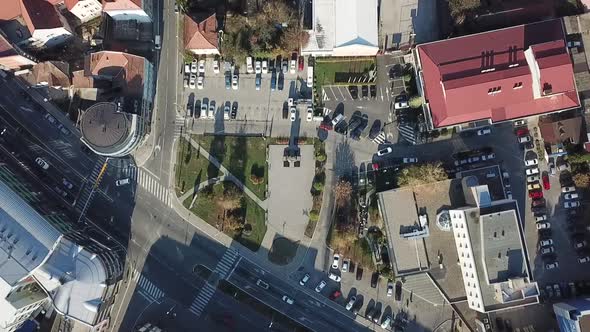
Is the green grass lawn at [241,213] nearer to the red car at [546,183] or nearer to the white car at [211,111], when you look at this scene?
the white car at [211,111]

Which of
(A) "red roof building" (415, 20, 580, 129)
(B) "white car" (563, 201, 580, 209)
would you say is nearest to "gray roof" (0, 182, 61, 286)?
(A) "red roof building" (415, 20, 580, 129)

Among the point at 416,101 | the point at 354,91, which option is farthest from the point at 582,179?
the point at 354,91

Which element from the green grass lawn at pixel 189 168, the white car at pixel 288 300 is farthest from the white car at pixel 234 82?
the white car at pixel 288 300

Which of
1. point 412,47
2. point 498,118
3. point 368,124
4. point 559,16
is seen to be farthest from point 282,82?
point 559,16

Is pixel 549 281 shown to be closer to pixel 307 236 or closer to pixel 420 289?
pixel 420 289

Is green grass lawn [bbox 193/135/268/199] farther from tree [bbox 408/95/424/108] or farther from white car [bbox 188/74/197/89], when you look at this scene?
tree [bbox 408/95/424/108]
